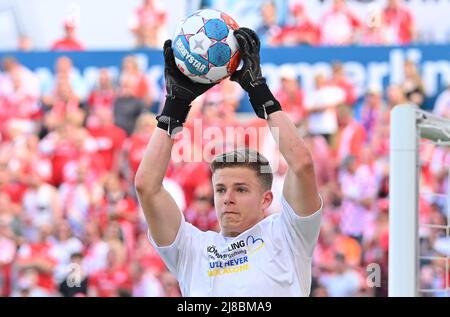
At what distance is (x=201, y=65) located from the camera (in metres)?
5.52

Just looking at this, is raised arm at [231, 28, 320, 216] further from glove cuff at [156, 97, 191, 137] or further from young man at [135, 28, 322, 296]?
glove cuff at [156, 97, 191, 137]

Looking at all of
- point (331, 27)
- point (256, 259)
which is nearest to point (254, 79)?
point (256, 259)

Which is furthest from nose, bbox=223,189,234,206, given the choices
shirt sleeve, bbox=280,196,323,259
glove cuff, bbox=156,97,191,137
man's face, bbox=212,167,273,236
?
glove cuff, bbox=156,97,191,137

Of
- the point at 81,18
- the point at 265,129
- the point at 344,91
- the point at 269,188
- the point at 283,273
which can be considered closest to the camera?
the point at 283,273

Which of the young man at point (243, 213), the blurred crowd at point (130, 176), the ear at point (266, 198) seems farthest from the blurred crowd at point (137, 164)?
the young man at point (243, 213)

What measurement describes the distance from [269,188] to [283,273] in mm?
563

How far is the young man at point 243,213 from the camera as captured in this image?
5.39 m

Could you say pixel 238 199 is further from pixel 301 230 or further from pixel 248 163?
pixel 301 230

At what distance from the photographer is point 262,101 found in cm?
544

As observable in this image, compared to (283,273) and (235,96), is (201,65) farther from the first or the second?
(235,96)

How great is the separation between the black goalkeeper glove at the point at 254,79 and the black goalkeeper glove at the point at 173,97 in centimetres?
23

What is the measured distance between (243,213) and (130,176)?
26.1ft

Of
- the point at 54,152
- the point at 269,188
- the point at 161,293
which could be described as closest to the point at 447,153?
the point at 161,293

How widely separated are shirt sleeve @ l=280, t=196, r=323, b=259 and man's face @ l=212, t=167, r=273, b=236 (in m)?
0.20
